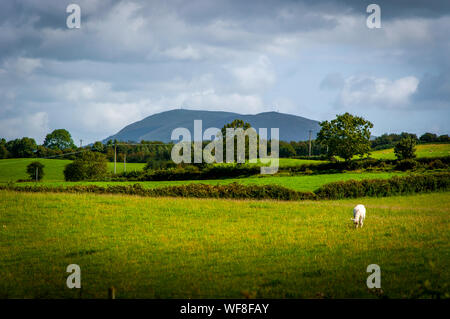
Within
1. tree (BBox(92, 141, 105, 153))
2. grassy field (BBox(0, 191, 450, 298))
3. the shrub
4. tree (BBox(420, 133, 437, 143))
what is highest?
tree (BBox(420, 133, 437, 143))

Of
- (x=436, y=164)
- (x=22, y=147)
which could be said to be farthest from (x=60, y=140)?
(x=436, y=164)

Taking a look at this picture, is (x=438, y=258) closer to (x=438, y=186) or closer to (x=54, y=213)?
(x=54, y=213)

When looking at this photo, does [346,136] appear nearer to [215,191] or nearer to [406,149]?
[406,149]

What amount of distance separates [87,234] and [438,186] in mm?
35821

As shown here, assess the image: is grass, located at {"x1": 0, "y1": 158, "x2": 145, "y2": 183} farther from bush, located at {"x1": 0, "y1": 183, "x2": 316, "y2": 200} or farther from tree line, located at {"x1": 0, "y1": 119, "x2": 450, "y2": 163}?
bush, located at {"x1": 0, "y1": 183, "x2": 316, "y2": 200}

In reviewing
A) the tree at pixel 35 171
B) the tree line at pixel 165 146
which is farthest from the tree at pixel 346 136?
the tree at pixel 35 171

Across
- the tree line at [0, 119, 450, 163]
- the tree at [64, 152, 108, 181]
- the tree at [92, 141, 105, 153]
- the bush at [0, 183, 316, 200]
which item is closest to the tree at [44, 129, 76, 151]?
the tree line at [0, 119, 450, 163]

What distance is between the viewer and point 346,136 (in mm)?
71438

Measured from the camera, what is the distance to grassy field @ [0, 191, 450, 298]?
11.1 metres

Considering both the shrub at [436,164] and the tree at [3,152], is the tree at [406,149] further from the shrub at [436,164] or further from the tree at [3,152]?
the tree at [3,152]

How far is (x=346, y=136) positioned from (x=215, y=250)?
59.6 metres

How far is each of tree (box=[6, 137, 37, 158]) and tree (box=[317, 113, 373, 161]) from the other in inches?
2894

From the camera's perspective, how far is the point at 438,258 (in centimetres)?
1362
